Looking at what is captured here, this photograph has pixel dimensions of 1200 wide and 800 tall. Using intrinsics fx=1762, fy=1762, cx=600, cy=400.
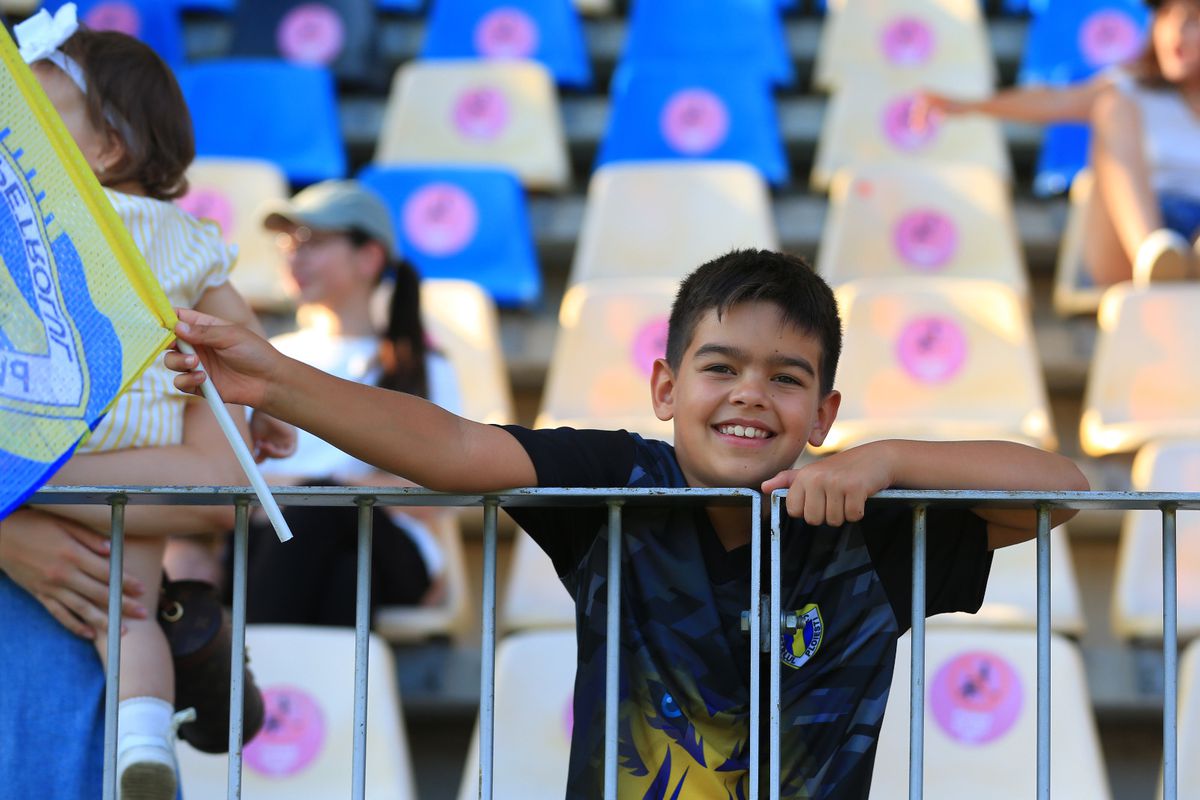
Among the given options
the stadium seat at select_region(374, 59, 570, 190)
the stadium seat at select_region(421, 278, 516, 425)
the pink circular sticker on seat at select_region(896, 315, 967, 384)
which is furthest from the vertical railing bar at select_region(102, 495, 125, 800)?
the stadium seat at select_region(374, 59, 570, 190)

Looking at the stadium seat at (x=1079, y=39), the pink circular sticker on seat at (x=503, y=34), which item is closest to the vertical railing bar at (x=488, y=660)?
the stadium seat at (x=1079, y=39)

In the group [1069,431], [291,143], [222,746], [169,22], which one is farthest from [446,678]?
[169,22]

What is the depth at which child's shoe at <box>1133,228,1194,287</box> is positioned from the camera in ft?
13.4

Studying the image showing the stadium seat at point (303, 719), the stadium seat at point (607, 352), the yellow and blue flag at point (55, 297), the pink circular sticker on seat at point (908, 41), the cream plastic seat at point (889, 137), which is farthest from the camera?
the pink circular sticker on seat at point (908, 41)

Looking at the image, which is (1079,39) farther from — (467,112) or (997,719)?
(997,719)

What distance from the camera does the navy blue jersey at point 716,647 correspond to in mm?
1870

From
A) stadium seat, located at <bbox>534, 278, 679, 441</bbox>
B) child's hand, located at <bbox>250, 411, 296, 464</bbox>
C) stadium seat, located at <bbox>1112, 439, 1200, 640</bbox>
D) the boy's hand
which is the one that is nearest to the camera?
the boy's hand

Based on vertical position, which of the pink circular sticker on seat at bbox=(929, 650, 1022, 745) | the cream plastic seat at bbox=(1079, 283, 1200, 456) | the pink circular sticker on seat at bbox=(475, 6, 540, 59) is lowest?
the pink circular sticker on seat at bbox=(929, 650, 1022, 745)

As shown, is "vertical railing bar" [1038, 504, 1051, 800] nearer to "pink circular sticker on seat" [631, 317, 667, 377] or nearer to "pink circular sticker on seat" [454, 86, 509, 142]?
"pink circular sticker on seat" [631, 317, 667, 377]

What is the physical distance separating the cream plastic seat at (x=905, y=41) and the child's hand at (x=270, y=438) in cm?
337

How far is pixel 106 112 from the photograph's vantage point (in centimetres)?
217

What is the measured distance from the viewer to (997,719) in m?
3.01

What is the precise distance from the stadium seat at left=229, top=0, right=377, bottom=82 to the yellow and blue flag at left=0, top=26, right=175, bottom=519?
13.1ft

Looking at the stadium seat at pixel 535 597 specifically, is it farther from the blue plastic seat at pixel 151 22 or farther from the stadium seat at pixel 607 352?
the blue plastic seat at pixel 151 22
